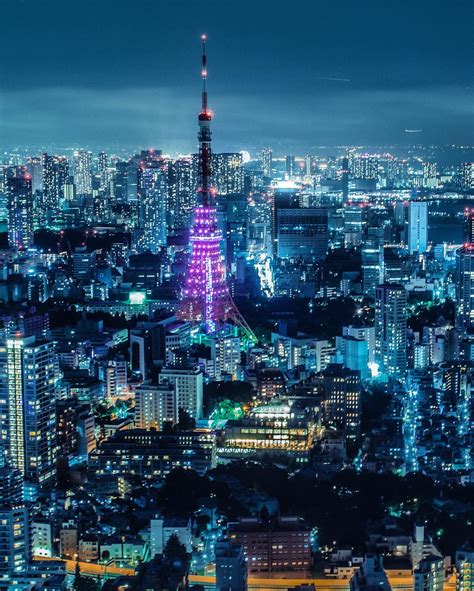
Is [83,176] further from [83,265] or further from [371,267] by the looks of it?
[371,267]

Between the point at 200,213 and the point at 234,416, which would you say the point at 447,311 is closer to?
the point at 200,213

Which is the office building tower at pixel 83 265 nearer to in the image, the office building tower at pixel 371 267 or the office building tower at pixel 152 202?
the office building tower at pixel 152 202

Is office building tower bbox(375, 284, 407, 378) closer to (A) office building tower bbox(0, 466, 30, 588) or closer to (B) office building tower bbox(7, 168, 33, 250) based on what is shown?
(A) office building tower bbox(0, 466, 30, 588)

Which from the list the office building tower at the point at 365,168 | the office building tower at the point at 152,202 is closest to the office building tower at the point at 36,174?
the office building tower at the point at 152,202

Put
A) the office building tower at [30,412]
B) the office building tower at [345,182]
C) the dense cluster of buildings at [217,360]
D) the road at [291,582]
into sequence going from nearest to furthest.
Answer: the road at [291,582] → the dense cluster of buildings at [217,360] → the office building tower at [30,412] → the office building tower at [345,182]

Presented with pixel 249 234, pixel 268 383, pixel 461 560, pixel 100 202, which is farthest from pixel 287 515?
pixel 100 202
